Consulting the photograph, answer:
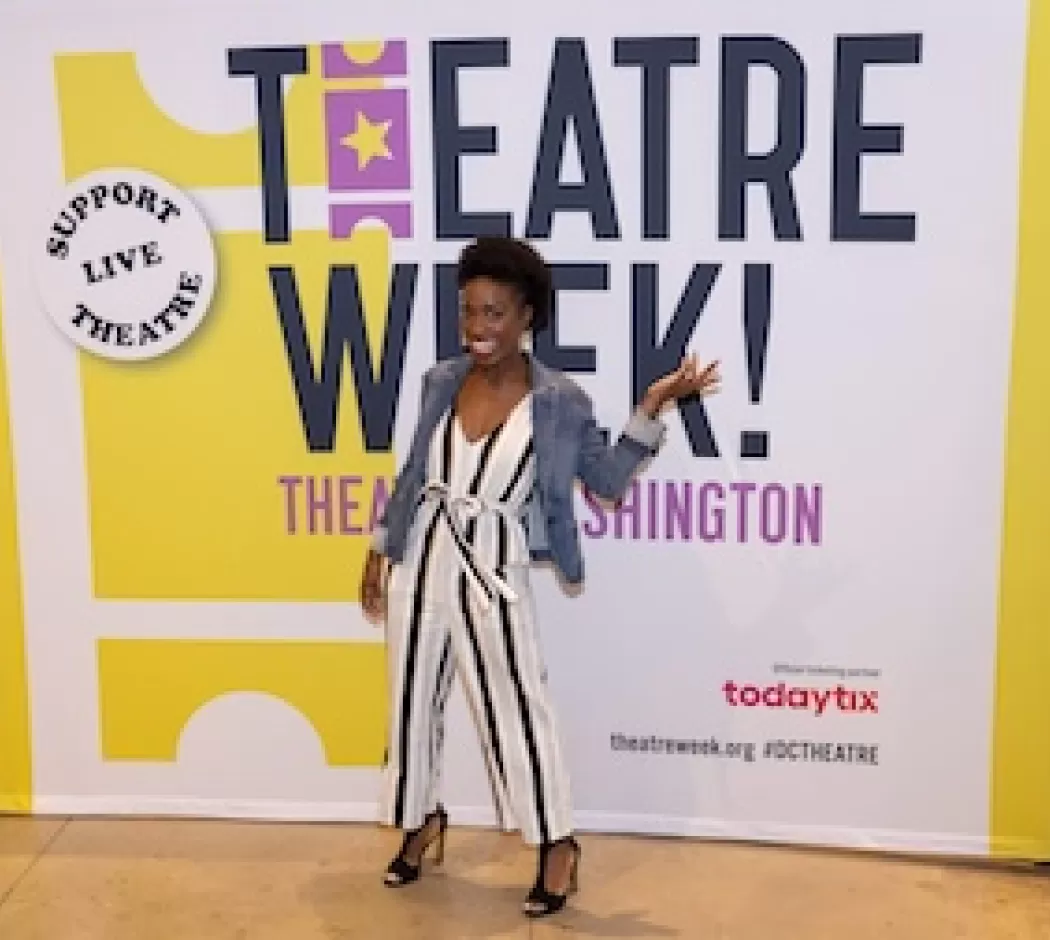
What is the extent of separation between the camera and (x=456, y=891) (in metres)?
3.61

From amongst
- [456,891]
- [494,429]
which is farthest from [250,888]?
[494,429]

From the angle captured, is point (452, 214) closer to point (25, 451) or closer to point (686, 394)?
point (686, 394)

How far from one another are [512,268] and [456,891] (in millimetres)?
1347

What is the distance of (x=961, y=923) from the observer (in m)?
3.46

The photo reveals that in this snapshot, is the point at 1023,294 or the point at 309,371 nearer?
the point at 1023,294


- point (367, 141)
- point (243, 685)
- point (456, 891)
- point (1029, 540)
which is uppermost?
point (367, 141)

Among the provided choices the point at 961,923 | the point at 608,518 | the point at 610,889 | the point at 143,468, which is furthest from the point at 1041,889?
the point at 143,468

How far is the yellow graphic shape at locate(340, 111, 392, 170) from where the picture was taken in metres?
3.64

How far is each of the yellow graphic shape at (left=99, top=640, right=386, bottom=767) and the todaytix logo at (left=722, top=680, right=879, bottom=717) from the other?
817 millimetres

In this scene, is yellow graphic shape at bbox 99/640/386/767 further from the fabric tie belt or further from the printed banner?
the fabric tie belt

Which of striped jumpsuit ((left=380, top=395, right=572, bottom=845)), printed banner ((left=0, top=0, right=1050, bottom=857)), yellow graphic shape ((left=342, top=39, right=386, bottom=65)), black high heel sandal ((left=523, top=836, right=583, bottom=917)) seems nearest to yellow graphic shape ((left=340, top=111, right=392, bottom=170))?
printed banner ((left=0, top=0, right=1050, bottom=857))

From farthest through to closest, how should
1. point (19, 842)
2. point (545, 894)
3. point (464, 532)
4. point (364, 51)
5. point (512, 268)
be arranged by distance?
point (19, 842) < point (364, 51) < point (545, 894) < point (464, 532) < point (512, 268)

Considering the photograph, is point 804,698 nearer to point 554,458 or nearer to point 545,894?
point 545,894

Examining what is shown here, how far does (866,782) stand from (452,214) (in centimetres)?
156
